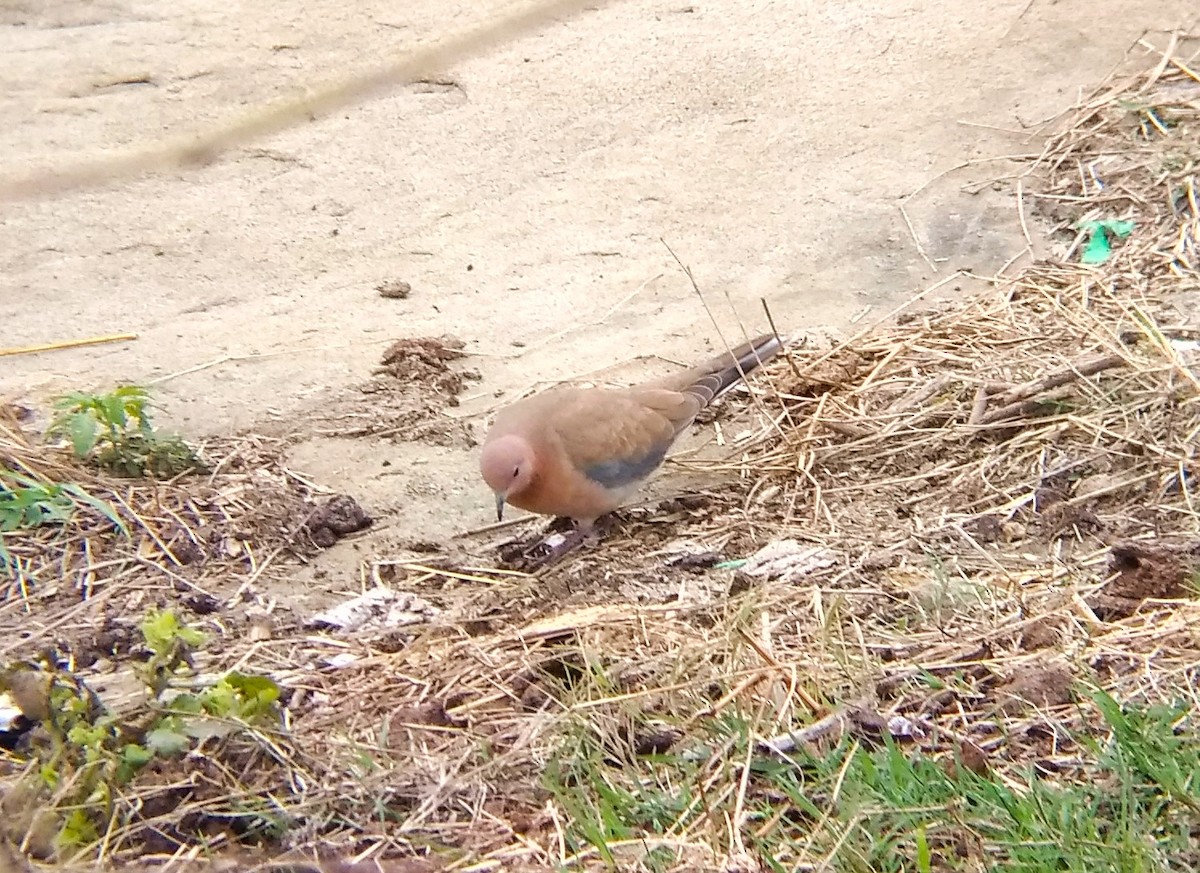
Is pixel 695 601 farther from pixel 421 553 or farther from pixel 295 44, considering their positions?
pixel 295 44

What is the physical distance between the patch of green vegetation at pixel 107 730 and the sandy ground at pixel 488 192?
3.73 feet

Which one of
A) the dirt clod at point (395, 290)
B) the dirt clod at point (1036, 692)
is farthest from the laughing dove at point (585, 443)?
the dirt clod at point (1036, 692)

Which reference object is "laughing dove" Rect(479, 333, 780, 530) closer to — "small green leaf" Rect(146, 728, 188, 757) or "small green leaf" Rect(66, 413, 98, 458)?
"small green leaf" Rect(66, 413, 98, 458)

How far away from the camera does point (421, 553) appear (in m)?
3.77

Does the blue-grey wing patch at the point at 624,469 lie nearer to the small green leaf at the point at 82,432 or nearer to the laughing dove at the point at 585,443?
the laughing dove at the point at 585,443

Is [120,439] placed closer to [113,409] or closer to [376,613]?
[113,409]

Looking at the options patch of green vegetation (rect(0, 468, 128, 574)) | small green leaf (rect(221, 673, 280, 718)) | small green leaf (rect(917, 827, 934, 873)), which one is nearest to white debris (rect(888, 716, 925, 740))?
small green leaf (rect(917, 827, 934, 873))

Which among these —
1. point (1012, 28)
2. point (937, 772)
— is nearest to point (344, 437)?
point (937, 772)

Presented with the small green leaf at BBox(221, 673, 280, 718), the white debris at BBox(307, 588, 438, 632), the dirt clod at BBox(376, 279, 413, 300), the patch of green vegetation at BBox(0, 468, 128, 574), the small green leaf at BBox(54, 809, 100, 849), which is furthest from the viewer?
the dirt clod at BBox(376, 279, 413, 300)

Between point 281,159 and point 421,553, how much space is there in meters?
3.02

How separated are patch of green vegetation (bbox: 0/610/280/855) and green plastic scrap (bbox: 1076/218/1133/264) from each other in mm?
3522

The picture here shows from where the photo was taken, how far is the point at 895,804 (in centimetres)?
236

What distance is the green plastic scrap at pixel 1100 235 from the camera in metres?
4.80

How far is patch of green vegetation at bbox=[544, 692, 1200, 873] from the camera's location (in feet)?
7.41
